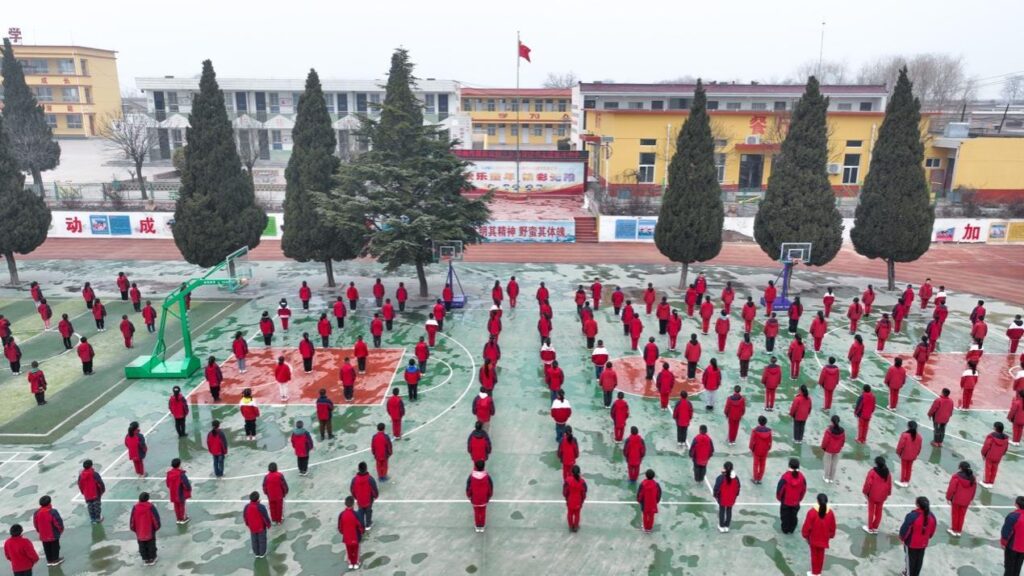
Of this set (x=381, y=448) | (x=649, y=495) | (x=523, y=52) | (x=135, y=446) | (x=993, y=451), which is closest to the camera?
(x=649, y=495)

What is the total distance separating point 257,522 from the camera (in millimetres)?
10000

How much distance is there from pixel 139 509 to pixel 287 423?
5.06 m

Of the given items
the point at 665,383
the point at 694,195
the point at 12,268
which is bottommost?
the point at 665,383

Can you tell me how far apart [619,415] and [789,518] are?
12.6 ft

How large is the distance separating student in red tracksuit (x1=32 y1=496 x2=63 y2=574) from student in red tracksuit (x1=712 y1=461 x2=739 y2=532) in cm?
1023

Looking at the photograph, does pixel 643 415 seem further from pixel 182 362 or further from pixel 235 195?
Result: pixel 235 195

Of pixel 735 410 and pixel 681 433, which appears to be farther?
pixel 681 433

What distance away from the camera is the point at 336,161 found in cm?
2492

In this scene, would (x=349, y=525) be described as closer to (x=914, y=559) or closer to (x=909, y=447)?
(x=914, y=559)

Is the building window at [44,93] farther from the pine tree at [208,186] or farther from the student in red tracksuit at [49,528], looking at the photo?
the student in red tracksuit at [49,528]

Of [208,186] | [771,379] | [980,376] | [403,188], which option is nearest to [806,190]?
[980,376]

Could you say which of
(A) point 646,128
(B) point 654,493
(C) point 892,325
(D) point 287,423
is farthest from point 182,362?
(A) point 646,128

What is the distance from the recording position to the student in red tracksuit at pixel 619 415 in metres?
13.5

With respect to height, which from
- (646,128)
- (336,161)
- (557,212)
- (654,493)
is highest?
(646,128)
